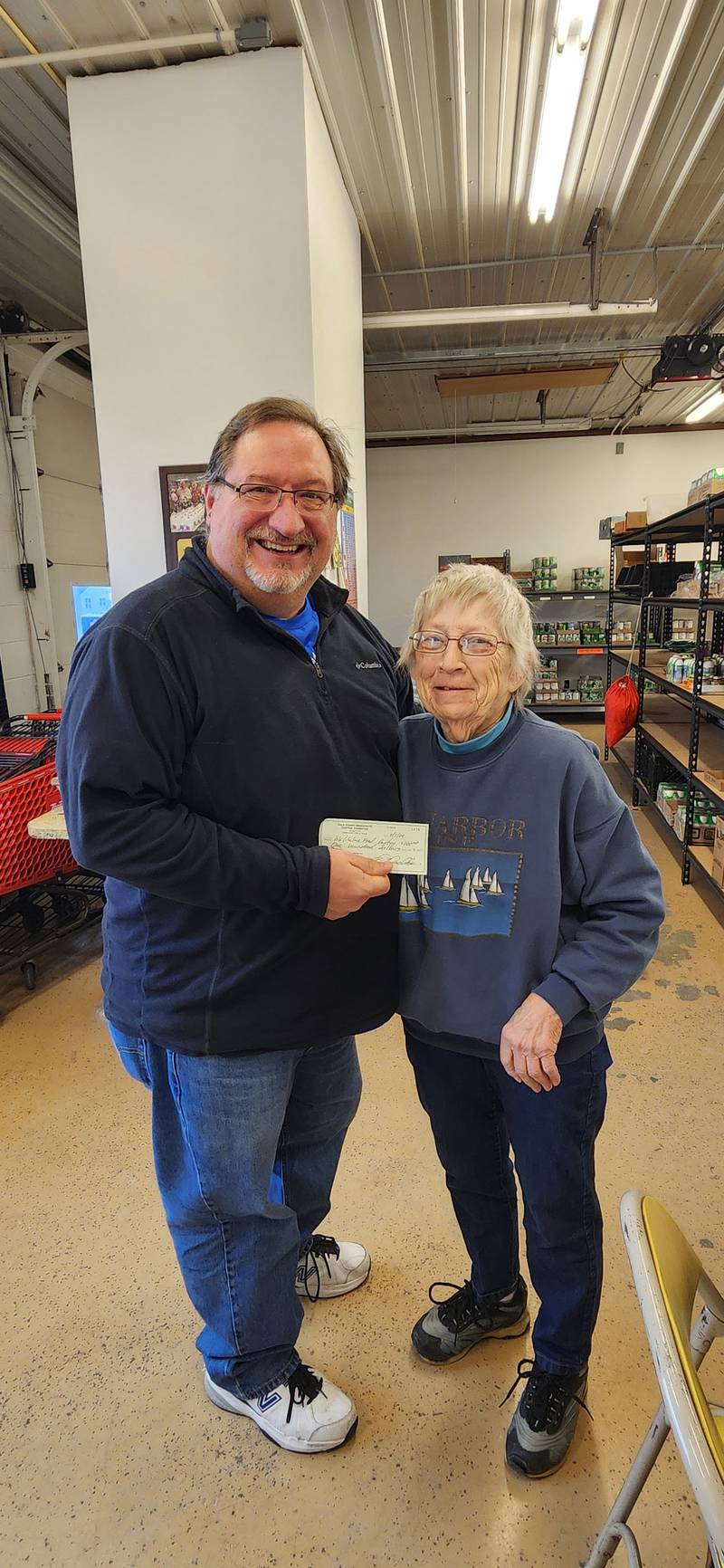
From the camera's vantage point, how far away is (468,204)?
4.52 metres

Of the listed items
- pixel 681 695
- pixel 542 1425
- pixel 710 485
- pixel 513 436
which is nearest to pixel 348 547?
pixel 710 485

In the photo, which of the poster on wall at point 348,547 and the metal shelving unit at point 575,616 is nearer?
the poster on wall at point 348,547

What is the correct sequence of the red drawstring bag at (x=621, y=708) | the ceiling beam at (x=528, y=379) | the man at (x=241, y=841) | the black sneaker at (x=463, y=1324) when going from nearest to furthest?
the man at (x=241, y=841), the black sneaker at (x=463, y=1324), the red drawstring bag at (x=621, y=708), the ceiling beam at (x=528, y=379)

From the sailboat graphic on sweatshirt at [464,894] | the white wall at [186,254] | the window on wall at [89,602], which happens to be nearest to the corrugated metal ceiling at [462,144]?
the white wall at [186,254]

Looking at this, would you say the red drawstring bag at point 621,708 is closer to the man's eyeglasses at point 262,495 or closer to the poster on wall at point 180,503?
the poster on wall at point 180,503

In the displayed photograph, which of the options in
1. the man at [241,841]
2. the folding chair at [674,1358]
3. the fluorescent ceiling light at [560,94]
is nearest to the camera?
the folding chair at [674,1358]

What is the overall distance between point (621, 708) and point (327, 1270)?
522 cm

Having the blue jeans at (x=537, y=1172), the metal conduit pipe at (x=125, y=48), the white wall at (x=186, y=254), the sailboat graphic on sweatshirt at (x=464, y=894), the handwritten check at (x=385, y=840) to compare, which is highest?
the metal conduit pipe at (x=125, y=48)

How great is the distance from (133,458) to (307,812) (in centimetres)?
275

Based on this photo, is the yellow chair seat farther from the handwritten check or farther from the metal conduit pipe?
the metal conduit pipe

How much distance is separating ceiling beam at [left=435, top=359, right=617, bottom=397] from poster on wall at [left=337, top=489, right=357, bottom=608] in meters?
3.90

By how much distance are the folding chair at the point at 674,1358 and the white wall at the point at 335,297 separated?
2539 mm

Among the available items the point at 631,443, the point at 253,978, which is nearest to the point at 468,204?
the point at 253,978

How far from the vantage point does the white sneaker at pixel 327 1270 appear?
1845 millimetres
